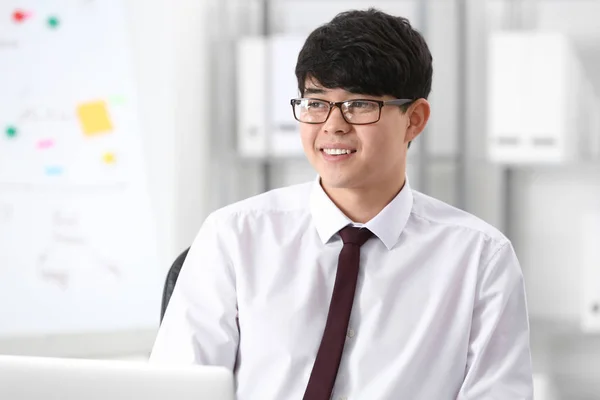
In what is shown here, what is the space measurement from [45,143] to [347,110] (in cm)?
186

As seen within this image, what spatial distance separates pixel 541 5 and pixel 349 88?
2137 millimetres

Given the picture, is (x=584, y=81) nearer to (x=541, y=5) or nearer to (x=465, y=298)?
(x=541, y=5)

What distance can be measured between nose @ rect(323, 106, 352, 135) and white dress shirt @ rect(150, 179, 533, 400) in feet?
0.56

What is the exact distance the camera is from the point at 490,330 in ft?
4.94

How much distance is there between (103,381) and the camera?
888 millimetres

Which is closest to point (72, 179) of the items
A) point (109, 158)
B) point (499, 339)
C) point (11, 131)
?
point (109, 158)

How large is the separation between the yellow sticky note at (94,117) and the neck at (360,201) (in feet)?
5.68

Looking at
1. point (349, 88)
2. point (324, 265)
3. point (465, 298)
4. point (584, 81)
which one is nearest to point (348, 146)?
point (349, 88)

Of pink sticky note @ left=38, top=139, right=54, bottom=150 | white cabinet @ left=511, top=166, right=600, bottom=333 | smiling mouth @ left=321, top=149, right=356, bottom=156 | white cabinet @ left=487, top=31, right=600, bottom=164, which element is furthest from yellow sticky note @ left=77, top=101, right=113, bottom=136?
smiling mouth @ left=321, top=149, right=356, bottom=156

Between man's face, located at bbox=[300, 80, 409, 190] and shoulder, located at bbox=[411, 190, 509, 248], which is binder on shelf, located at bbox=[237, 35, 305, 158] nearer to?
shoulder, located at bbox=[411, 190, 509, 248]

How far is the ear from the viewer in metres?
1.61

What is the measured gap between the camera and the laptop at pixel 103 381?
0.87 metres

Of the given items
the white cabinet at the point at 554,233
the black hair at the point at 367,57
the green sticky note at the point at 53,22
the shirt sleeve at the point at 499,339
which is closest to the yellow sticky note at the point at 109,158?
the green sticky note at the point at 53,22

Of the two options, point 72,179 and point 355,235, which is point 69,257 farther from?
point 355,235
